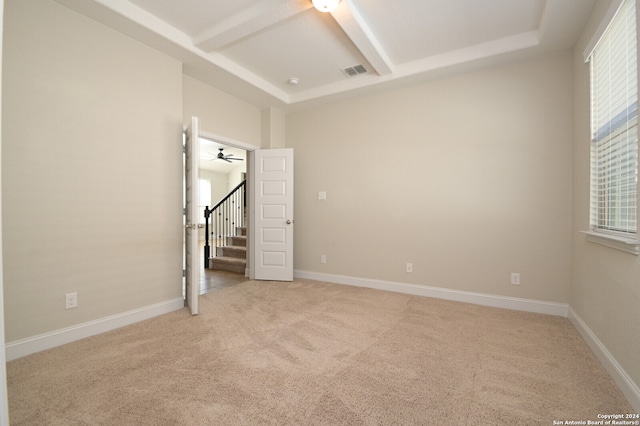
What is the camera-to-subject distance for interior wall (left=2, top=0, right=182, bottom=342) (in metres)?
2.35

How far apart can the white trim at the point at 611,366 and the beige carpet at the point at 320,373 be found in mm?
59

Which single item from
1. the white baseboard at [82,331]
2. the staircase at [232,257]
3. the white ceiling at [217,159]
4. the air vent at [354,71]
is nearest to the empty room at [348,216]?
the white baseboard at [82,331]

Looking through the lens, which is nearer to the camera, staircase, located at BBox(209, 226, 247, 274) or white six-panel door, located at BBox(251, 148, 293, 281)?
white six-panel door, located at BBox(251, 148, 293, 281)

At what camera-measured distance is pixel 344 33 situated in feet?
10.2

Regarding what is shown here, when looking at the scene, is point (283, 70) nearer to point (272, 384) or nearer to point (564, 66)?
point (564, 66)

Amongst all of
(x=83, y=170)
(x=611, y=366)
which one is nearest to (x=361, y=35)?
(x=83, y=170)

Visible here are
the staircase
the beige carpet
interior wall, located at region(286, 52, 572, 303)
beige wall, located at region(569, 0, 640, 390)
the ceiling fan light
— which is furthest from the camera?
the staircase

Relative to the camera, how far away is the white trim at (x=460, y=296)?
→ 3.23m

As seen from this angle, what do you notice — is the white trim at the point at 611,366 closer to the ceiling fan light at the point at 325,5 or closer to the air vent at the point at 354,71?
the ceiling fan light at the point at 325,5

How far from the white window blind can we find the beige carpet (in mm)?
1133

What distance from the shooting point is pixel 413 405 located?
5.91 feet

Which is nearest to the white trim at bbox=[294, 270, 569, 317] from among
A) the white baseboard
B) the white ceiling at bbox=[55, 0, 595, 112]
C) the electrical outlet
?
the white baseboard

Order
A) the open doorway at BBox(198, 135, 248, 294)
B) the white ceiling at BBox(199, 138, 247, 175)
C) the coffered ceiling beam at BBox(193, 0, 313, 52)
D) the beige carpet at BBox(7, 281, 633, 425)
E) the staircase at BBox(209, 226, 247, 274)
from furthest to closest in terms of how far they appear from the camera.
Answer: the white ceiling at BBox(199, 138, 247, 175)
the staircase at BBox(209, 226, 247, 274)
the open doorway at BBox(198, 135, 248, 294)
the coffered ceiling beam at BBox(193, 0, 313, 52)
the beige carpet at BBox(7, 281, 633, 425)

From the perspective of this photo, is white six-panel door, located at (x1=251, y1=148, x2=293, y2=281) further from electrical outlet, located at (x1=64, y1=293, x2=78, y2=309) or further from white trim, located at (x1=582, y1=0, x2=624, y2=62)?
white trim, located at (x1=582, y1=0, x2=624, y2=62)
